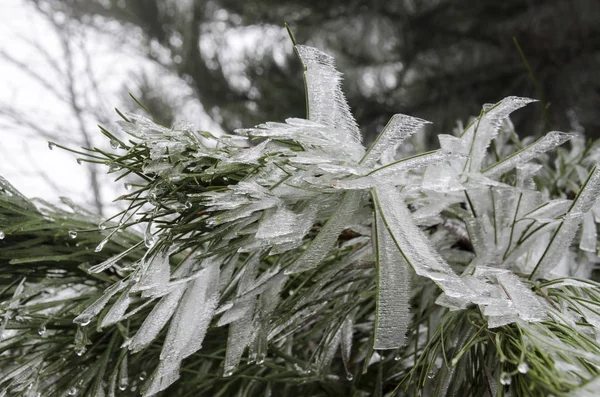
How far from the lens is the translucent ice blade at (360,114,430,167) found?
0.30 meters

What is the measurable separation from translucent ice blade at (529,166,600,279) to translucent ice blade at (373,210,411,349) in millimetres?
107

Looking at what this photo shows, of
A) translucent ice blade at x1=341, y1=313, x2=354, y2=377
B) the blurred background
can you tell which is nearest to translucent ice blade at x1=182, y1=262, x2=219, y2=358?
translucent ice blade at x1=341, y1=313, x2=354, y2=377

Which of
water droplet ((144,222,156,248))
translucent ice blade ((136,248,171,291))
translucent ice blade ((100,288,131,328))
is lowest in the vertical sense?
translucent ice blade ((100,288,131,328))

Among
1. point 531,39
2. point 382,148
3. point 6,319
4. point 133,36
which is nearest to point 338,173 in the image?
point 382,148

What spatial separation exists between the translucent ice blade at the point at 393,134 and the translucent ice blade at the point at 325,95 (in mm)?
19

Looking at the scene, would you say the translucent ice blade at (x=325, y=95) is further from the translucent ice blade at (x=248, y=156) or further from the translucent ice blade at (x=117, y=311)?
the translucent ice blade at (x=117, y=311)

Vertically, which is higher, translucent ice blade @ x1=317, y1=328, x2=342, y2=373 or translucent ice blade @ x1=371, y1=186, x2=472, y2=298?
translucent ice blade @ x1=371, y1=186, x2=472, y2=298

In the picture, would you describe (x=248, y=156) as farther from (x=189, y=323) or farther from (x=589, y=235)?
(x=589, y=235)

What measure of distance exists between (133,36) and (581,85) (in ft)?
8.74

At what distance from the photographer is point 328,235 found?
0.30 m

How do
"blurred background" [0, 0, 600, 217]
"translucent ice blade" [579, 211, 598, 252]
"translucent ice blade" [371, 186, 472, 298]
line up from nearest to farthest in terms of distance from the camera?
"translucent ice blade" [371, 186, 472, 298], "translucent ice blade" [579, 211, 598, 252], "blurred background" [0, 0, 600, 217]

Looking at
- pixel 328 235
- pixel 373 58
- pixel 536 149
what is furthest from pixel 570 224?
pixel 373 58

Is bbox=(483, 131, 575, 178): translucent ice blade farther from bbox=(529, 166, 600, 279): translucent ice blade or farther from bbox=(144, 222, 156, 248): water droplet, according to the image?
bbox=(144, 222, 156, 248): water droplet

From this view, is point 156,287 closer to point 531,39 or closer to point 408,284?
point 408,284
